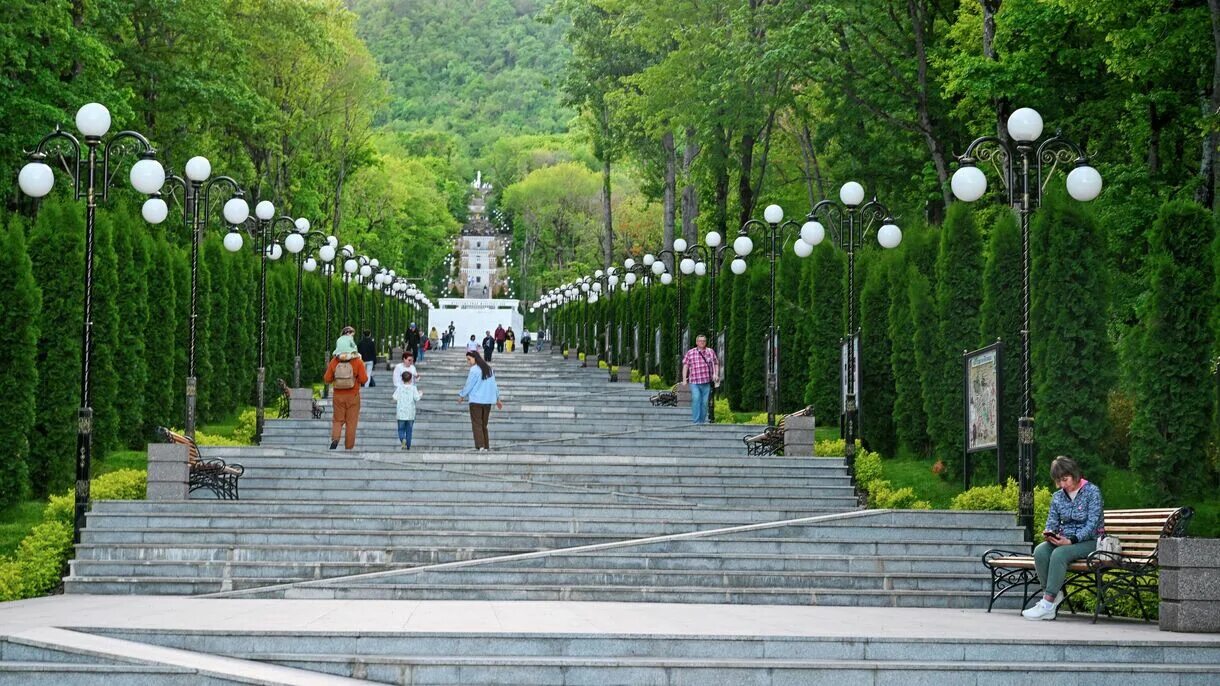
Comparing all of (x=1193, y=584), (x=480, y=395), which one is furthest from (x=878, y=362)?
(x=1193, y=584)

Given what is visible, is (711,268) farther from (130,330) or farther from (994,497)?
(994,497)

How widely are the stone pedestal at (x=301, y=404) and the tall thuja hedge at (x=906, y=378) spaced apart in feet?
37.0

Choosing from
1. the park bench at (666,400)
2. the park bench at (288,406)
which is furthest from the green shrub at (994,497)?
the park bench at (666,400)

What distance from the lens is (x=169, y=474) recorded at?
19484mm

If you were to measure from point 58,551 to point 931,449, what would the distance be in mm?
15027

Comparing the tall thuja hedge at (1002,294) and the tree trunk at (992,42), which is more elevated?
the tree trunk at (992,42)

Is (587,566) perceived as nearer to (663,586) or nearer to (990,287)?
(663,586)

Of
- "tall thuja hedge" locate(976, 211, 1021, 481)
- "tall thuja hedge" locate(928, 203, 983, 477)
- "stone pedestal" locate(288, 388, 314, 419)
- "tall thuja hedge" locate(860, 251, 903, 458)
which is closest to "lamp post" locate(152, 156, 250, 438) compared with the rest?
"stone pedestal" locate(288, 388, 314, 419)

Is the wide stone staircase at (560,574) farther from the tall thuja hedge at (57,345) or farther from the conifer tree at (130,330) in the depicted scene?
the conifer tree at (130,330)

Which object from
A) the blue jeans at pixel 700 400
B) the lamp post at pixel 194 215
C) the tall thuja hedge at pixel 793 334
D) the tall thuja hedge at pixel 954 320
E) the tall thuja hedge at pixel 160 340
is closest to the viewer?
the lamp post at pixel 194 215

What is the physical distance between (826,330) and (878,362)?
3943mm

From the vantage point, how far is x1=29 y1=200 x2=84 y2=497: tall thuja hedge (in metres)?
21.3

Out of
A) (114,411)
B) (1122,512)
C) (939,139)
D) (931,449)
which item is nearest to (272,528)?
(114,411)

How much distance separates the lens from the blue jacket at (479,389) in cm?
2441
